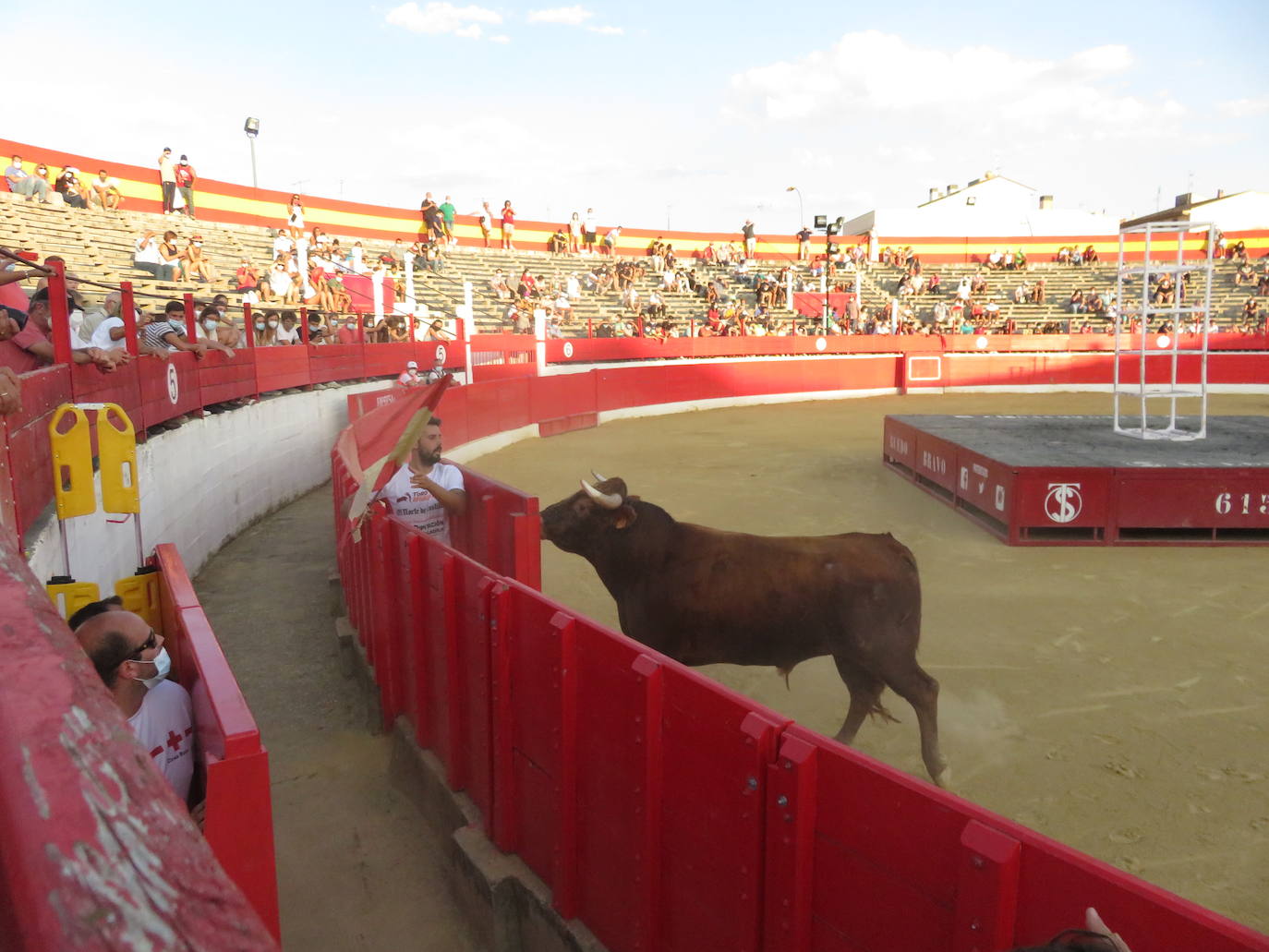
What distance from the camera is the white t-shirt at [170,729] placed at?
2.67 meters

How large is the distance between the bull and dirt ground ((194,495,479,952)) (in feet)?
4.85

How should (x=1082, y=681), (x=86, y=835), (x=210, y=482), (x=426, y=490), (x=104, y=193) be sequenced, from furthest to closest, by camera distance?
(x=104, y=193), (x=210, y=482), (x=426, y=490), (x=1082, y=681), (x=86, y=835)

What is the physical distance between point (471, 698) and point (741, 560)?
141 centimetres

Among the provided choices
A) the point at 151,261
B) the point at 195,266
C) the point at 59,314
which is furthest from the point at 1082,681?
the point at 195,266

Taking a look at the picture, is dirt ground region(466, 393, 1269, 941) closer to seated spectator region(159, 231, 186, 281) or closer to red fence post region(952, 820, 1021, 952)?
red fence post region(952, 820, 1021, 952)

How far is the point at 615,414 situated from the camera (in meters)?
20.7

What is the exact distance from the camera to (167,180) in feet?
72.6

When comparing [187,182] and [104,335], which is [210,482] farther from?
[187,182]

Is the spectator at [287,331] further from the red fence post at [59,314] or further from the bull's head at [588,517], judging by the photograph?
the bull's head at [588,517]

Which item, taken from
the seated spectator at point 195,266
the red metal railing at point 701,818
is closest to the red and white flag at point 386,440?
the red metal railing at point 701,818

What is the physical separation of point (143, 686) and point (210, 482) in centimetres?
675

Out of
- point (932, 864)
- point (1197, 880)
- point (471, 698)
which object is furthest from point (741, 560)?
point (932, 864)

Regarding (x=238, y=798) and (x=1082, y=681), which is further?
(x=1082, y=681)

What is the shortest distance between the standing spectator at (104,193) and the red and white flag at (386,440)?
63.5 ft
